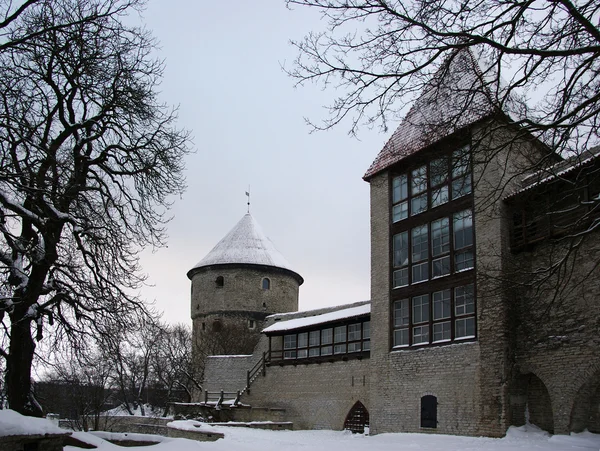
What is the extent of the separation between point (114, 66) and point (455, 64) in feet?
21.6

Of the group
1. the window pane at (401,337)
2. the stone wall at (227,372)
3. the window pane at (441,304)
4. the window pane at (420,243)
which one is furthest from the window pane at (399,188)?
the stone wall at (227,372)

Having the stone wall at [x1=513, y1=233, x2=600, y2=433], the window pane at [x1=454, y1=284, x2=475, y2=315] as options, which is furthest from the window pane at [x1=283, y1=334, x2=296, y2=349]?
the stone wall at [x1=513, y1=233, x2=600, y2=433]

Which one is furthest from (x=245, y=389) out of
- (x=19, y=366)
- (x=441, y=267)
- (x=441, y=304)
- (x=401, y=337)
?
(x=19, y=366)

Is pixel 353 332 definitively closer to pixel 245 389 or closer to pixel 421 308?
pixel 421 308

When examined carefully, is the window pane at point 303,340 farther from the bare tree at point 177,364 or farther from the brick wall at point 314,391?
the bare tree at point 177,364

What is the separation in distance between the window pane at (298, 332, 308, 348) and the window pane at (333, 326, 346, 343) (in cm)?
216

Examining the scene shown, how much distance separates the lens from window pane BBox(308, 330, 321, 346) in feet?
90.0

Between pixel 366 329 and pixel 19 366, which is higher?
pixel 366 329

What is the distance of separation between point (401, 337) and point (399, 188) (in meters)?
4.69

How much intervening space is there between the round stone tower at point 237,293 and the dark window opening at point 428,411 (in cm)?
2197

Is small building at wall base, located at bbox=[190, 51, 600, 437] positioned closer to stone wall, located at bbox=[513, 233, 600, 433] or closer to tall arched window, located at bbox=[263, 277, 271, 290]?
stone wall, located at bbox=[513, 233, 600, 433]

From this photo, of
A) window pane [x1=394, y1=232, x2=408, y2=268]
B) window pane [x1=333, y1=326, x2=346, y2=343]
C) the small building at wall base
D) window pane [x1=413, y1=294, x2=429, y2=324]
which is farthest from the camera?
window pane [x1=333, y1=326, x2=346, y2=343]

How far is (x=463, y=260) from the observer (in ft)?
61.6

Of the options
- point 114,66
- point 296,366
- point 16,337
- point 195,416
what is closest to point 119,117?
point 114,66
